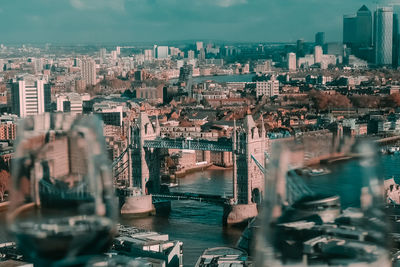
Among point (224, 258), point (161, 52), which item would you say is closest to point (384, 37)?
point (161, 52)

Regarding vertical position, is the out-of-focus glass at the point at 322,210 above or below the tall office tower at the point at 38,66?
below

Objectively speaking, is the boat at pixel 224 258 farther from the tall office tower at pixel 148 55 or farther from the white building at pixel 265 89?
A: the tall office tower at pixel 148 55

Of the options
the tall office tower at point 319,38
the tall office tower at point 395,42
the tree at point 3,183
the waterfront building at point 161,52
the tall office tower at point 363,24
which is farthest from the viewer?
the tall office tower at point 319,38

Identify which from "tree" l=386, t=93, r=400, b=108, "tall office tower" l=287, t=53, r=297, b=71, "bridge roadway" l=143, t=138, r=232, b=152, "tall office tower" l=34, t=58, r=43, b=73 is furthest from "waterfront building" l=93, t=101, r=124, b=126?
"tall office tower" l=287, t=53, r=297, b=71

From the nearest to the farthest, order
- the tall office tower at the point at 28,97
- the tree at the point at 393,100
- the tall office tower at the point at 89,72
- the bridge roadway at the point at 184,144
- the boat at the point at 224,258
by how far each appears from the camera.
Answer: the boat at the point at 224,258 < the bridge roadway at the point at 184,144 < the tall office tower at the point at 28,97 < the tree at the point at 393,100 < the tall office tower at the point at 89,72

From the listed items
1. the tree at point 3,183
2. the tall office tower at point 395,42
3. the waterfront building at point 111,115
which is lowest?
the tree at point 3,183

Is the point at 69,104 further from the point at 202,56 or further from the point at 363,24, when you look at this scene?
the point at 202,56

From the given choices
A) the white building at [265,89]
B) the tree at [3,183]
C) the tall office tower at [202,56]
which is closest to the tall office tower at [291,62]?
the tall office tower at [202,56]
